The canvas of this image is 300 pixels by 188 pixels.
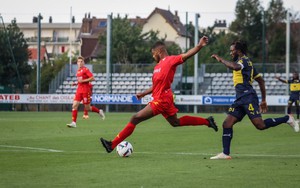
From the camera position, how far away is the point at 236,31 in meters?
78.1

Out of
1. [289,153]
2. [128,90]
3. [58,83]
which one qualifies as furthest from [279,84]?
[289,153]

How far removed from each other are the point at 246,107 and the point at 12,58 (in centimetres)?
4515

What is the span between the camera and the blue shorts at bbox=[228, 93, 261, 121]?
46.7 feet

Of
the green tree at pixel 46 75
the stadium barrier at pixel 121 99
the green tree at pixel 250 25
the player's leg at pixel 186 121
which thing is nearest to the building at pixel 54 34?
the green tree at pixel 250 25

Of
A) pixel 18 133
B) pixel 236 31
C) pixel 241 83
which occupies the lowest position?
pixel 18 133

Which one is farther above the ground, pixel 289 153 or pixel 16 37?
pixel 16 37

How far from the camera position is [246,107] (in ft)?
46.7

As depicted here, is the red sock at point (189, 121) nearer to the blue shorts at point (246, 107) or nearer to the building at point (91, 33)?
the blue shorts at point (246, 107)

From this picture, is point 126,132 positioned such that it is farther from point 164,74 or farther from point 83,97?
point 83,97

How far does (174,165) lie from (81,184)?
113 inches

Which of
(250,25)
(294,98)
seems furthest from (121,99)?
(250,25)

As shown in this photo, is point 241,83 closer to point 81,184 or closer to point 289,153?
point 289,153

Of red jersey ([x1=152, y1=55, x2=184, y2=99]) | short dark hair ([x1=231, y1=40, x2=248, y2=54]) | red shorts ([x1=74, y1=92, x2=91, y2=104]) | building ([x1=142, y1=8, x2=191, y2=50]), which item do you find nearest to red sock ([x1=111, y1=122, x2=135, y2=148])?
red jersey ([x1=152, y1=55, x2=184, y2=99])

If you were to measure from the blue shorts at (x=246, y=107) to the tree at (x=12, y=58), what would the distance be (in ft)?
125
